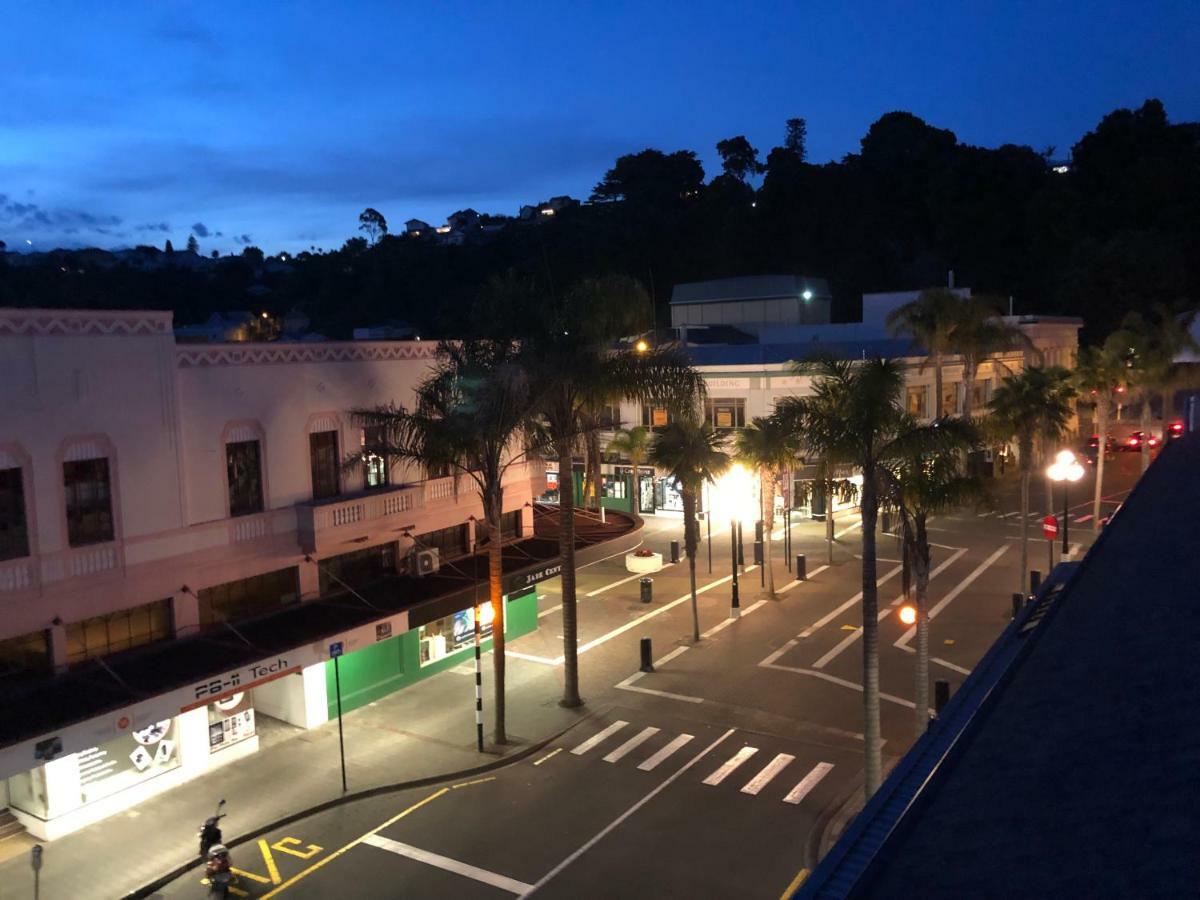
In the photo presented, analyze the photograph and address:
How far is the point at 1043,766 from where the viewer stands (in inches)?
219

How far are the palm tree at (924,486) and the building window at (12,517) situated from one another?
14.9 m

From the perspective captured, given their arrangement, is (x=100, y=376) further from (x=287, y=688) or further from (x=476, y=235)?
(x=476, y=235)

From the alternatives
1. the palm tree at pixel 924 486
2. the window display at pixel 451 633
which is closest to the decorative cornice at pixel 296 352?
the window display at pixel 451 633

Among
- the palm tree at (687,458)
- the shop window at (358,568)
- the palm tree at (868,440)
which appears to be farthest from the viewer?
the palm tree at (687,458)

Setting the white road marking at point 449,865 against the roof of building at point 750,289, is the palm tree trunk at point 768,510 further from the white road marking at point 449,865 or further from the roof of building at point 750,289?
the roof of building at point 750,289

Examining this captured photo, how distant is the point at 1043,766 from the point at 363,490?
19.0 m

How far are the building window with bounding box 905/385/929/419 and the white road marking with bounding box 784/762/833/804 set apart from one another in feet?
104

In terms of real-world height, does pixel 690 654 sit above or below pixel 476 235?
below

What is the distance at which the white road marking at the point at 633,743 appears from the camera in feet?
64.2

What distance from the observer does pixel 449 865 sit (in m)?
15.3

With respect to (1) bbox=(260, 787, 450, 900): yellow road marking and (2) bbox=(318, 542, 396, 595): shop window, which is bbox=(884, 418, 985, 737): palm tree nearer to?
(1) bbox=(260, 787, 450, 900): yellow road marking

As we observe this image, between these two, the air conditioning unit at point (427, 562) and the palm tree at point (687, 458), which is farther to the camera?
the palm tree at point (687, 458)

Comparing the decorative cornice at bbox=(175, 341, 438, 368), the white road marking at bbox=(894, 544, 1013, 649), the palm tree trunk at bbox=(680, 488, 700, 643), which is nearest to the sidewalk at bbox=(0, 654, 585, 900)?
the palm tree trunk at bbox=(680, 488, 700, 643)

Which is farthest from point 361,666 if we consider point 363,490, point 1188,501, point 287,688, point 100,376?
point 1188,501
